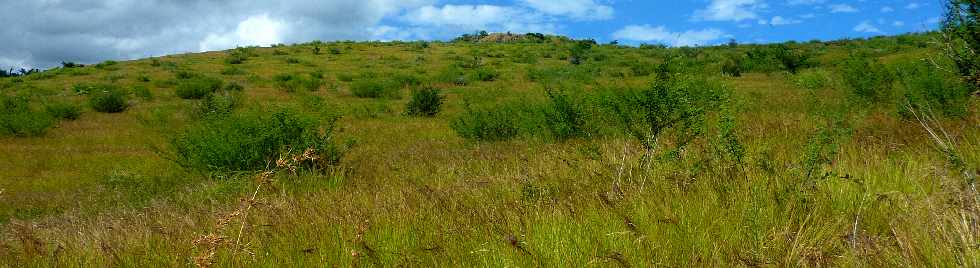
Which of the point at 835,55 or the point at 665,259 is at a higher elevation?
the point at 835,55

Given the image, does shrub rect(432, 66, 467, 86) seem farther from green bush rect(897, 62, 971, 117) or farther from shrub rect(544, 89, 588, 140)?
green bush rect(897, 62, 971, 117)

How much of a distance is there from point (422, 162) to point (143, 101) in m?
15.5

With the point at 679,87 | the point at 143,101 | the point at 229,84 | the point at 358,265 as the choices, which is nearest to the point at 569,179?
the point at 679,87

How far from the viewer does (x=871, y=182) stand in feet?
11.3

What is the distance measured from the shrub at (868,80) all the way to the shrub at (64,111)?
18.4 meters

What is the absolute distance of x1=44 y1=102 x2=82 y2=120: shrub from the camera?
52.1 feet

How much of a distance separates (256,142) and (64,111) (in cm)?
Answer: 1187

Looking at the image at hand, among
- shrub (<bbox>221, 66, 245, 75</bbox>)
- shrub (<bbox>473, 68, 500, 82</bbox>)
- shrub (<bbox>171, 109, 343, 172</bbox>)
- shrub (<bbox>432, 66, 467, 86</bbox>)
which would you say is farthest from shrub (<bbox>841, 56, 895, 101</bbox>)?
shrub (<bbox>221, 66, 245, 75</bbox>)

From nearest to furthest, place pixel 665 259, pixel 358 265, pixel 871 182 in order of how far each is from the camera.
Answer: pixel 665 259 < pixel 358 265 < pixel 871 182

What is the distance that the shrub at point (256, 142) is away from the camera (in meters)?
7.71

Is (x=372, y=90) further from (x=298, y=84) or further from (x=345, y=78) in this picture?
(x=345, y=78)

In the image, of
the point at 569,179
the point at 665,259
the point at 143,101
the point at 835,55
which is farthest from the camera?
the point at 835,55

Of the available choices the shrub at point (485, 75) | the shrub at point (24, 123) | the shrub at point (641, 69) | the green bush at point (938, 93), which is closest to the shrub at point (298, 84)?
the shrub at point (485, 75)

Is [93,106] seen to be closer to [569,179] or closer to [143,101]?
[143,101]
